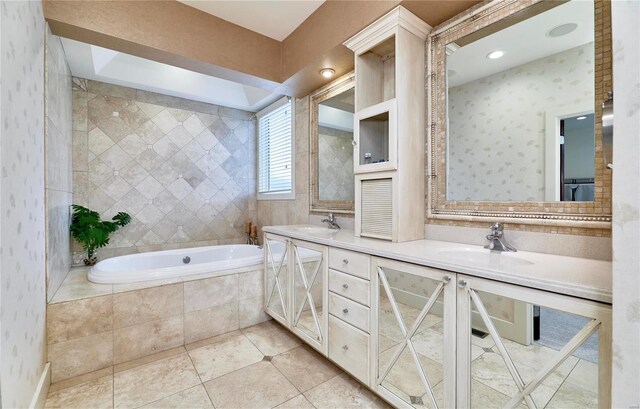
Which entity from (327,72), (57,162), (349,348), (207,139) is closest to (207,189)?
(207,139)

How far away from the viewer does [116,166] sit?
300 centimetres

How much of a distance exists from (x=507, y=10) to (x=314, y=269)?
1.77 m

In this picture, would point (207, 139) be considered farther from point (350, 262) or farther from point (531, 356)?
point (531, 356)

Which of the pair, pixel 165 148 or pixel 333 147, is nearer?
pixel 333 147

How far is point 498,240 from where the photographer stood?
4.48 ft

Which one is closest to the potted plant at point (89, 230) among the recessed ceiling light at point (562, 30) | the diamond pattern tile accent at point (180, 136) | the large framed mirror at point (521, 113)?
the diamond pattern tile accent at point (180, 136)

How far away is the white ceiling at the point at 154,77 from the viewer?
8.33 ft

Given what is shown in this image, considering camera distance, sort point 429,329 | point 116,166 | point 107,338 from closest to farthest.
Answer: point 429,329 < point 107,338 < point 116,166

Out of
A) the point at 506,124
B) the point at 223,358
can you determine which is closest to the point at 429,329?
the point at 506,124

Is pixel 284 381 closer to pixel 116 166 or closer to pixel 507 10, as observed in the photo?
pixel 507 10

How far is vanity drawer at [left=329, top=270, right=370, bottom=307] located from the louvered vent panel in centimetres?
35

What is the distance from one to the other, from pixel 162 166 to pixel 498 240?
132 inches

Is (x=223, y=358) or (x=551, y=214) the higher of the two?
(x=551, y=214)

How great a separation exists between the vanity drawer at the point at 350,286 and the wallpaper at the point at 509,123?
29.3 inches
